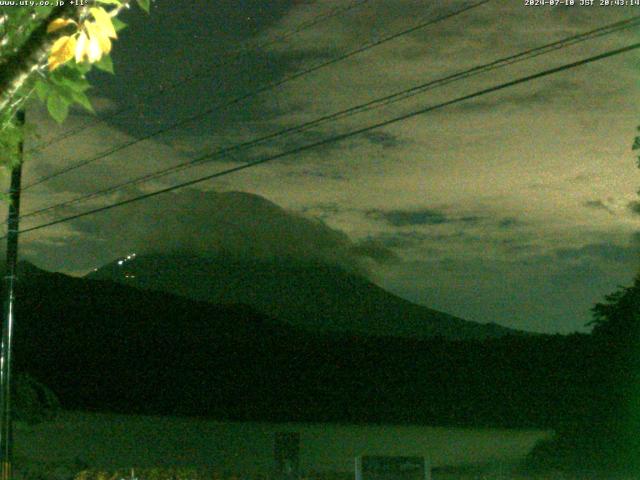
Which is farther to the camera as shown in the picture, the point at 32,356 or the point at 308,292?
the point at 308,292

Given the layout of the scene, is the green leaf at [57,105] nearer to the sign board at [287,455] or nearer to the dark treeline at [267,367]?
the sign board at [287,455]

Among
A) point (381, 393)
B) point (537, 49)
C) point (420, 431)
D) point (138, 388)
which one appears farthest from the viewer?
point (138, 388)

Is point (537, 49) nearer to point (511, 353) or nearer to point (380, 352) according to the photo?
point (511, 353)

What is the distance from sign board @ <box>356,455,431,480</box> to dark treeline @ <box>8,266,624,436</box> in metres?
14.9

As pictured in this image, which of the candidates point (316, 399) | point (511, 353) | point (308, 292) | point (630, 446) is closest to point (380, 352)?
point (316, 399)

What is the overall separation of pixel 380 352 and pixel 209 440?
1190 inches

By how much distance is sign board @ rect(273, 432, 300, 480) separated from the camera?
14.0 m

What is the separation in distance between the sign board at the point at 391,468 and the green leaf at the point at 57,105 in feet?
22.5

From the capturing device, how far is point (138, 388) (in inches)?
2948

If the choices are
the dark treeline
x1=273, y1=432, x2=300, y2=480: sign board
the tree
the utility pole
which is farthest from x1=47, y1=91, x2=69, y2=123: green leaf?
the dark treeline

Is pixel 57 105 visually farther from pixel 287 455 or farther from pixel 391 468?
pixel 287 455

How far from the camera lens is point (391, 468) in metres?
10.7

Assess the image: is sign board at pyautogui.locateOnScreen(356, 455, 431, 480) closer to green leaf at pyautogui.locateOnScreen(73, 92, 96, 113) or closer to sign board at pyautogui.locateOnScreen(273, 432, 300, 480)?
sign board at pyautogui.locateOnScreen(273, 432, 300, 480)

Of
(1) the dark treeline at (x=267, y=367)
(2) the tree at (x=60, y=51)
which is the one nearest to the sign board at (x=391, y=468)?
(2) the tree at (x=60, y=51)
